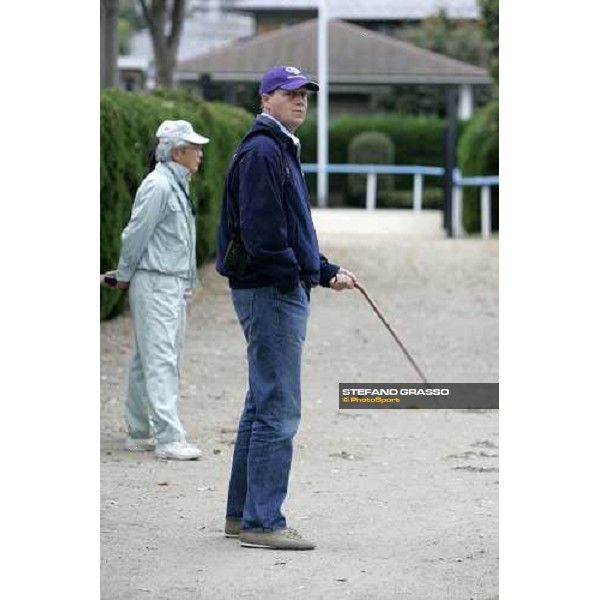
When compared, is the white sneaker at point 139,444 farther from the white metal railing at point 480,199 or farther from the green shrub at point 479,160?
the green shrub at point 479,160

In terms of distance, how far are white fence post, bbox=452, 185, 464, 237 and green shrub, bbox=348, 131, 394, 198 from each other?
990 millimetres

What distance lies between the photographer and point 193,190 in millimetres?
13438

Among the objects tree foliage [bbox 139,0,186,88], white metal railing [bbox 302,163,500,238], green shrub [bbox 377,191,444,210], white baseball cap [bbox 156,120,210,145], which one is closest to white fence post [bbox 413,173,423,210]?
white metal railing [bbox 302,163,500,238]

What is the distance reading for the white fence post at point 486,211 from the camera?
20.6 meters

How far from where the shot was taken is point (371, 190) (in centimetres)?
2067

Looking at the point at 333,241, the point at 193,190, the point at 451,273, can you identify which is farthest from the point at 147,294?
the point at 451,273

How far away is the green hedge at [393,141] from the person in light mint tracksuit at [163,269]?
9.75m

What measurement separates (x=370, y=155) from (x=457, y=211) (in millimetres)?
2713

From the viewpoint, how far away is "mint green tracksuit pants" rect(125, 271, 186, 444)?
26.9ft

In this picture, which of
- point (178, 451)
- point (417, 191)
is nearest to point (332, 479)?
point (178, 451)

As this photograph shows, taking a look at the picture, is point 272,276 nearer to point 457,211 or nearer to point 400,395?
point 400,395

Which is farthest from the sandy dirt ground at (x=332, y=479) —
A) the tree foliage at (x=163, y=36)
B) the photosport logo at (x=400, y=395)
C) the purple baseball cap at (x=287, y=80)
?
the tree foliage at (x=163, y=36)

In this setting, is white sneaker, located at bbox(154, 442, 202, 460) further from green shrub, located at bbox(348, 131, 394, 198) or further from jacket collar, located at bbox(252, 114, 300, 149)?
green shrub, located at bbox(348, 131, 394, 198)
